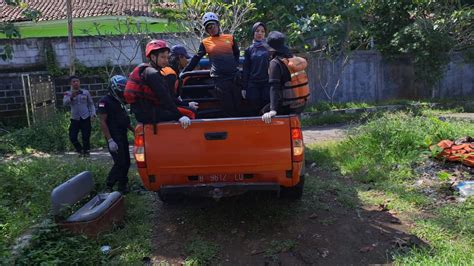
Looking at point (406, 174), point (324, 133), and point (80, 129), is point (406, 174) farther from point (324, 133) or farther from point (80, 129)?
point (80, 129)

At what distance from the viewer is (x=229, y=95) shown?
5.57 m

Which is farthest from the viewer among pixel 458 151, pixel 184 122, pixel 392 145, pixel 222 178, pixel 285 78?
pixel 392 145

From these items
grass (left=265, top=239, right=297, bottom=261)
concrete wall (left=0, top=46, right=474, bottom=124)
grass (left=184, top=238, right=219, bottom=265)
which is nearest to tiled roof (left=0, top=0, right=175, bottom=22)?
concrete wall (left=0, top=46, right=474, bottom=124)

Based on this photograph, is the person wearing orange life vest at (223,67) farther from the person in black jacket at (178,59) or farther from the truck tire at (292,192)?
the truck tire at (292,192)

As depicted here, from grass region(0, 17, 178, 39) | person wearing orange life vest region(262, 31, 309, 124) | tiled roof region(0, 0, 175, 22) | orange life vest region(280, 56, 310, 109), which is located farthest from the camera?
tiled roof region(0, 0, 175, 22)

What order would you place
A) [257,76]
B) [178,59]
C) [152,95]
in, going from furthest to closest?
[178,59]
[257,76]
[152,95]

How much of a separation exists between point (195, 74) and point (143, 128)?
6.47ft

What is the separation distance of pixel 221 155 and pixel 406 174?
302 cm

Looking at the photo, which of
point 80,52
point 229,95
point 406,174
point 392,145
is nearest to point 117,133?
point 229,95

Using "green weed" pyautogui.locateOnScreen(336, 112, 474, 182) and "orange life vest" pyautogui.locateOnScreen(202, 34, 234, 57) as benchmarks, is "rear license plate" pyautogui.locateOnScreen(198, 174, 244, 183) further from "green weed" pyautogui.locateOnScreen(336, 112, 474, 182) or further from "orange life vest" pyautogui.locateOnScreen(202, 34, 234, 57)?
"green weed" pyautogui.locateOnScreen(336, 112, 474, 182)

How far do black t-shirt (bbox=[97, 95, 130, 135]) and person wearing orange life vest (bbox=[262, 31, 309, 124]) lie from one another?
6.32 feet

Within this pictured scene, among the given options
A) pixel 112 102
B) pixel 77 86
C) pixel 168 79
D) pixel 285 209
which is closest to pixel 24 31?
pixel 77 86

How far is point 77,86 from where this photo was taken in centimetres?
854

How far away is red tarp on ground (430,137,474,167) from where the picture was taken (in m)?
5.81
